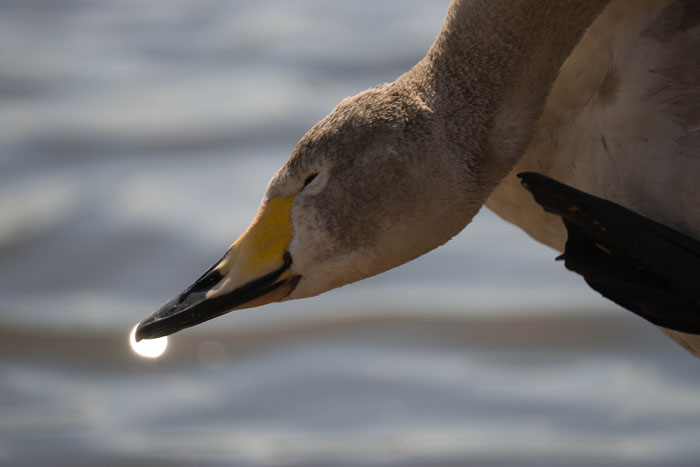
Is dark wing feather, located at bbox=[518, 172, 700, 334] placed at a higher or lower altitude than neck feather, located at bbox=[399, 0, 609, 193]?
lower

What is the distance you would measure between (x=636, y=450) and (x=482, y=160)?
956 mm

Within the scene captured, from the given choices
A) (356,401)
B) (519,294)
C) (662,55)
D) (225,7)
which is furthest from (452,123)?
(225,7)

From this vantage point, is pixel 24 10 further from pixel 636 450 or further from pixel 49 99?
pixel 636 450

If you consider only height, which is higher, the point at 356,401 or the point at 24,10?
the point at 24,10

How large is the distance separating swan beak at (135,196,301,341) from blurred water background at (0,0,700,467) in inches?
25.6

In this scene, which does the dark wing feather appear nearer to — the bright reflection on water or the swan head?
the swan head

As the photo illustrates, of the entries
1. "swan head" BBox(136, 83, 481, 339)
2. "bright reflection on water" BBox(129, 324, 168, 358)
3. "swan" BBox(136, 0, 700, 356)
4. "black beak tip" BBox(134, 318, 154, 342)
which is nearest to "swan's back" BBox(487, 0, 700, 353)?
"swan" BBox(136, 0, 700, 356)

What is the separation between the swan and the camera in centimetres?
168

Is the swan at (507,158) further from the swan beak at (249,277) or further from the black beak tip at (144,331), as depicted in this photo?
the black beak tip at (144,331)

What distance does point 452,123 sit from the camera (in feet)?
5.59

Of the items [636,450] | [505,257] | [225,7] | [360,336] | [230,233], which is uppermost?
[225,7]

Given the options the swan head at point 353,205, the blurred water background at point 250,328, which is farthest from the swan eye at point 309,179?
the blurred water background at point 250,328

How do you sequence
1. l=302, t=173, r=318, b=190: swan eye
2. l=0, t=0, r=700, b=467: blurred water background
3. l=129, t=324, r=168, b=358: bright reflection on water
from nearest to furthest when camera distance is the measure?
l=302, t=173, r=318, b=190: swan eye, l=0, t=0, r=700, b=467: blurred water background, l=129, t=324, r=168, b=358: bright reflection on water

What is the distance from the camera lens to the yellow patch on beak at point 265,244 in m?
1.76
